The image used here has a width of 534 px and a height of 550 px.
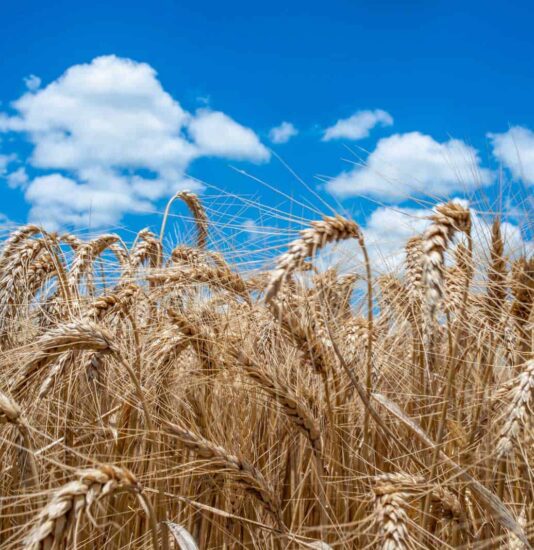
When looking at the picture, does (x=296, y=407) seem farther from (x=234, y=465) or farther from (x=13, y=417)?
(x=13, y=417)

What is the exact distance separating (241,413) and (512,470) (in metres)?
1.00

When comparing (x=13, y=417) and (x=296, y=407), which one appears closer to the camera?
(x=13, y=417)

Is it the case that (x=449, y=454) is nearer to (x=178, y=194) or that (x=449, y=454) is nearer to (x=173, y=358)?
(x=173, y=358)

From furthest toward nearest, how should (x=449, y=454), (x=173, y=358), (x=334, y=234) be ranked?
1. (x=173, y=358)
2. (x=449, y=454)
3. (x=334, y=234)

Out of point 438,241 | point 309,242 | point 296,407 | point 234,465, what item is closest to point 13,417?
point 234,465

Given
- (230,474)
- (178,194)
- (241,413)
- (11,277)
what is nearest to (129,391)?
(241,413)

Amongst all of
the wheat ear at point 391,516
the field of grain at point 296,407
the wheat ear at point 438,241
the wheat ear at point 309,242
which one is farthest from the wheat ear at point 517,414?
the wheat ear at point 309,242

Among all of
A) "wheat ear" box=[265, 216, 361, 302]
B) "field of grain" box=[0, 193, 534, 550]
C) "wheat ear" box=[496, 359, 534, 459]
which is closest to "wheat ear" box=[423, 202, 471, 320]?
"field of grain" box=[0, 193, 534, 550]

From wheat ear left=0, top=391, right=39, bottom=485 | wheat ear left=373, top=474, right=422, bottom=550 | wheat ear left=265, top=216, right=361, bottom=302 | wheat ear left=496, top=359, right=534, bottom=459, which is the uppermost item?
wheat ear left=265, top=216, right=361, bottom=302

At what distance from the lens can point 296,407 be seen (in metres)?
2.12

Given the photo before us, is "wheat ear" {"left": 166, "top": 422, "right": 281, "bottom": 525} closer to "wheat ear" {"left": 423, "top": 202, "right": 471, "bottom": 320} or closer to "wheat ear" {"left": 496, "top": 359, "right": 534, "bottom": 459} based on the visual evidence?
"wheat ear" {"left": 496, "top": 359, "right": 534, "bottom": 459}

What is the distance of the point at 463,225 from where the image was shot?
205 cm

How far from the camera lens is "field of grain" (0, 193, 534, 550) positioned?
1.93 meters

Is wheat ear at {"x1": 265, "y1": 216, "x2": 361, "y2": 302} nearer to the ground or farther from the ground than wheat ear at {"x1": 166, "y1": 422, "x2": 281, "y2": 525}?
farther from the ground
